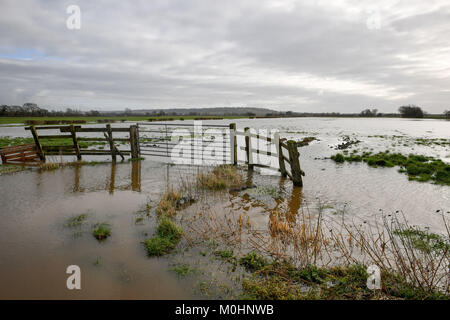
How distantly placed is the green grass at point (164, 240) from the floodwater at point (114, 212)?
17cm

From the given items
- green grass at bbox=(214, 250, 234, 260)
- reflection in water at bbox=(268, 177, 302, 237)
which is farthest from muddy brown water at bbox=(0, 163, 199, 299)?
reflection in water at bbox=(268, 177, 302, 237)

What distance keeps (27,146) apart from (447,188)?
19.8 m

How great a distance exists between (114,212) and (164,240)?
2.41 meters

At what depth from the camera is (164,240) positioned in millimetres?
4840

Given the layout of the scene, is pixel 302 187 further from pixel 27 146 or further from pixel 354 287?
pixel 27 146

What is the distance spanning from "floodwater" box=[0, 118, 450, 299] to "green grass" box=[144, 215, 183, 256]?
0.55ft

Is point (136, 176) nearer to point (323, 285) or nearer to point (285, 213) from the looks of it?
point (285, 213)

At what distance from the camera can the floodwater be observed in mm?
3688

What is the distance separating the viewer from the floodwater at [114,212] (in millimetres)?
3688

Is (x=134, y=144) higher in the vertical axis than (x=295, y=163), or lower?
higher

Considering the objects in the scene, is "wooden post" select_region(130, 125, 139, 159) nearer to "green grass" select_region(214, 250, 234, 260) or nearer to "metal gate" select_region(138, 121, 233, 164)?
"metal gate" select_region(138, 121, 233, 164)

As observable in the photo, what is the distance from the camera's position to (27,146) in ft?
43.8

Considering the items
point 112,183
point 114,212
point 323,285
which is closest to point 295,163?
point 323,285

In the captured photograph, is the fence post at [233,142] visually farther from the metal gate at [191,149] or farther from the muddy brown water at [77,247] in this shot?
the muddy brown water at [77,247]
